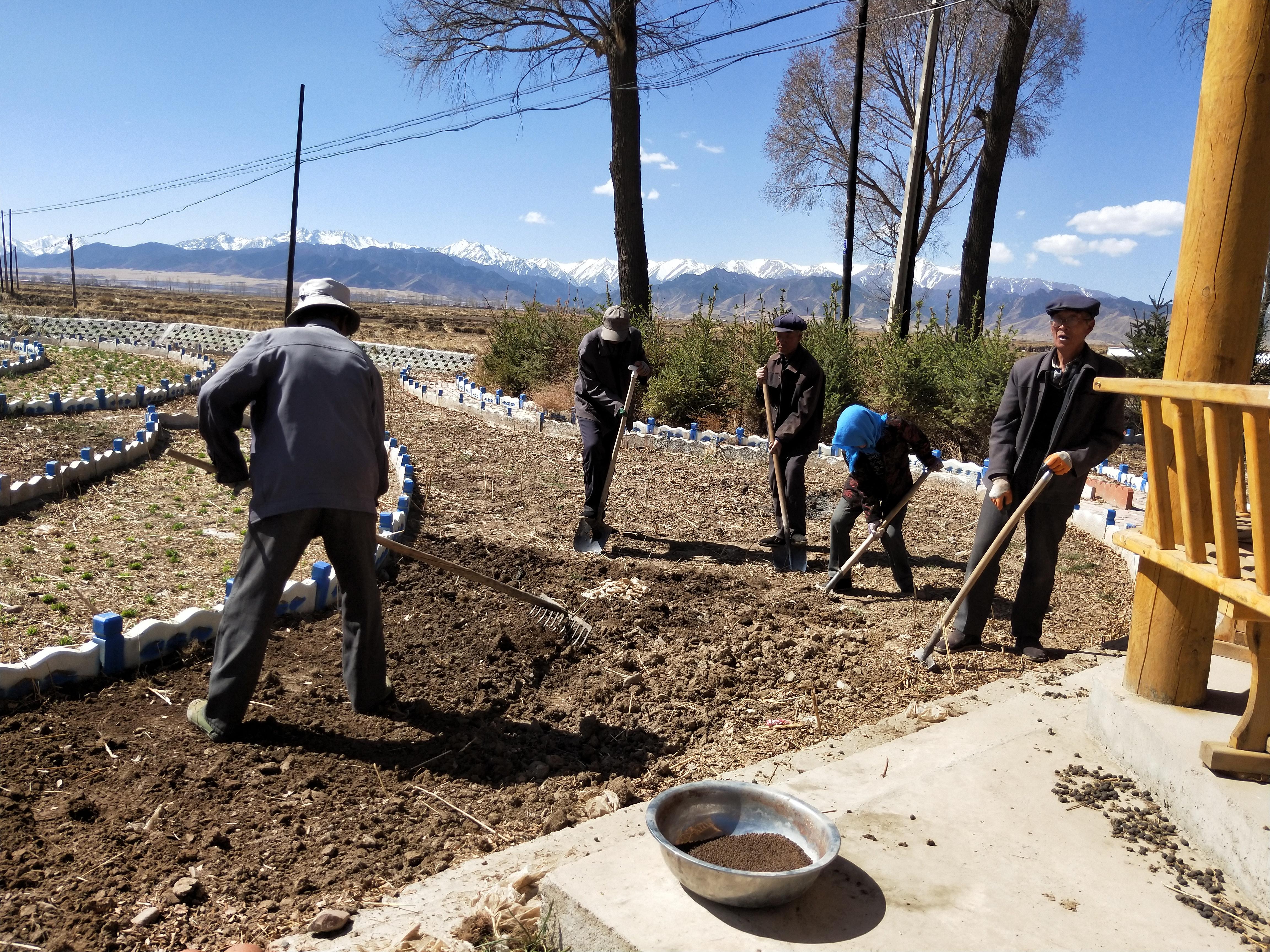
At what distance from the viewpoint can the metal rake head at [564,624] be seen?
16.0 ft

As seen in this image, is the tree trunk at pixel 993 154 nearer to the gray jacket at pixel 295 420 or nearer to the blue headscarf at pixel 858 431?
the blue headscarf at pixel 858 431

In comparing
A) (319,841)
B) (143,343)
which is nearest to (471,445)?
(319,841)

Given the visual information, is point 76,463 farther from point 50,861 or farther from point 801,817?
point 801,817

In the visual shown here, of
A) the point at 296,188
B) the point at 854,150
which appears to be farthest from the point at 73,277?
the point at 854,150

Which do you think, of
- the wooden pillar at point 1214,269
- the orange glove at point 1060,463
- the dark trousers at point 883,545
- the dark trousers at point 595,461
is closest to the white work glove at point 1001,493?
the orange glove at point 1060,463

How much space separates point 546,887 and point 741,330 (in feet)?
35.6

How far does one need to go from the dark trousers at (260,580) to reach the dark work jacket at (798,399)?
358 centimetres

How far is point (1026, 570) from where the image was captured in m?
4.77

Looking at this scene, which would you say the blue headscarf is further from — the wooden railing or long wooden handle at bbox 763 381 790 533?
the wooden railing

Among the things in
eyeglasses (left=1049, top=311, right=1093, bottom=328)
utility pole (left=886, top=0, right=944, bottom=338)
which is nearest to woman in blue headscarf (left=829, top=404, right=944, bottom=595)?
eyeglasses (left=1049, top=311, right=1093, bottom=328)

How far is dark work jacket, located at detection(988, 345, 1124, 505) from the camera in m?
4.38

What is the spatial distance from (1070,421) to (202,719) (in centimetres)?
413

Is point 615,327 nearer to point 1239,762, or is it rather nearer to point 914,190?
point 1239,762

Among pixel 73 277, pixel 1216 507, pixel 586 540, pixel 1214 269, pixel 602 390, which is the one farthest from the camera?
pixel 73 277
